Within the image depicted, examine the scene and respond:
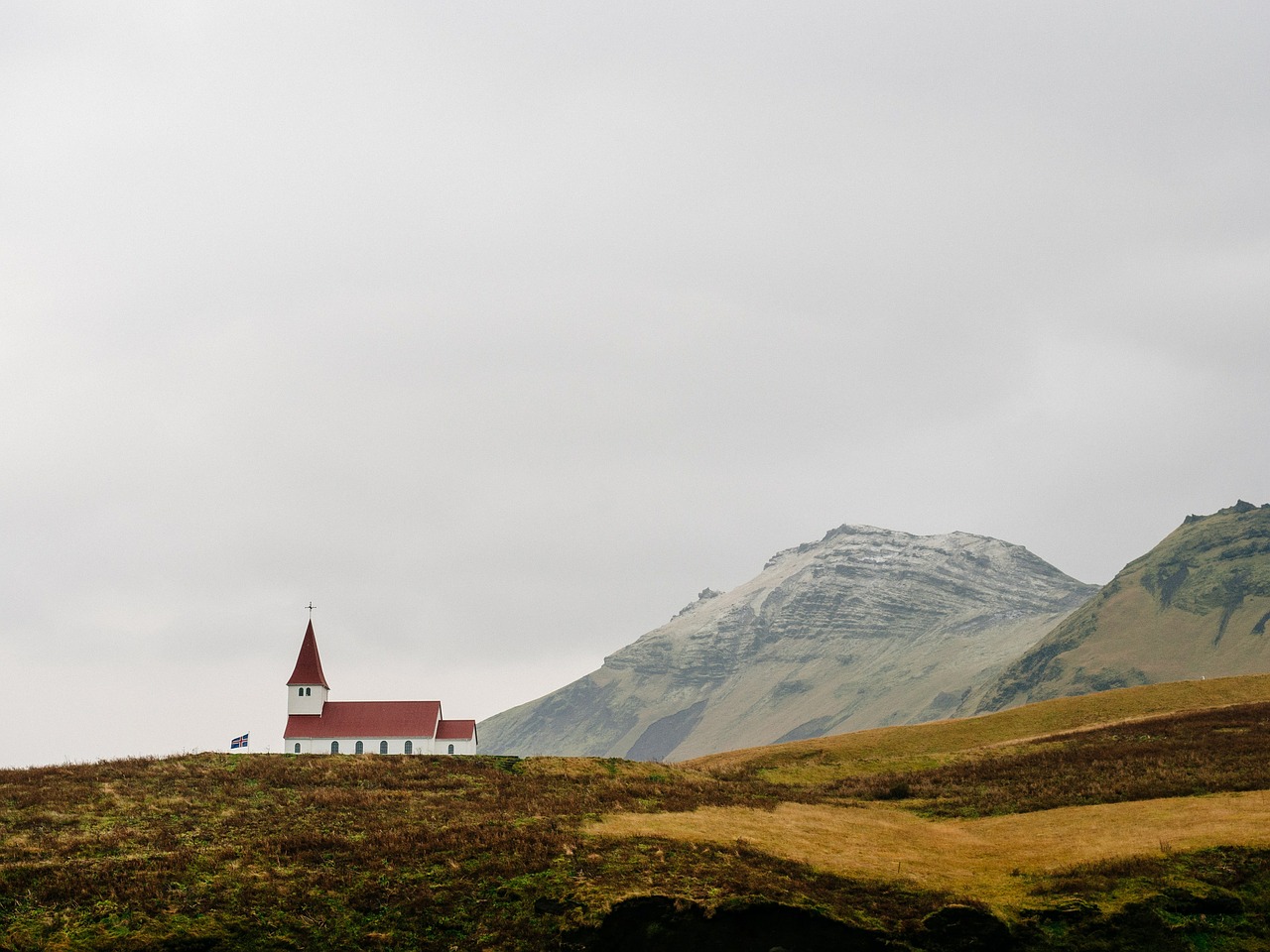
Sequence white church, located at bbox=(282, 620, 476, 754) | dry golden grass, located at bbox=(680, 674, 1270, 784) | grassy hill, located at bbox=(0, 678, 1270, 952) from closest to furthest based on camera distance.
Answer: grassy hill, located at bbox=(0, 678, 1270, 952) < dry golden grass, located at bbox=(680, 674, 1270, 784) < white church, located at bbox=(282, 620, 476, 754)

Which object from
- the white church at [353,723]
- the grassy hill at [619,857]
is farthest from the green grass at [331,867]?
the white church at [353,723]

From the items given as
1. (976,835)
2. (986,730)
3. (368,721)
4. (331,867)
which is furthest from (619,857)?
(368,721)

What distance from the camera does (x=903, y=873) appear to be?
3716cm

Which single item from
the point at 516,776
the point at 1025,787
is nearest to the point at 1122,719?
the point at 1025,787

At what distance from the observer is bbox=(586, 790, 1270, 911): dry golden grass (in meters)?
37.5

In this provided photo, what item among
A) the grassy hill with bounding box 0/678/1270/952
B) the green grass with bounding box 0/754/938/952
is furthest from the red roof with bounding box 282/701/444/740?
A: the green grass with bounding box 0/754/938/952

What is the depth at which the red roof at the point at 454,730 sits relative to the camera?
13400 centimetres

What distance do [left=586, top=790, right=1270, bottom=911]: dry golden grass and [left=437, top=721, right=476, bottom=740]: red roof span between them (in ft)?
296

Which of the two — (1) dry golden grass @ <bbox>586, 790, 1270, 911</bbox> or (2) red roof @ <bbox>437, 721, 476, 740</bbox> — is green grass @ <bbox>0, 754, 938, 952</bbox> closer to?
(1) dry golden grass @ <bbox>586, 790, 1270, 911</bbox>

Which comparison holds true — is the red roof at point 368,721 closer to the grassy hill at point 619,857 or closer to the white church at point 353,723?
the white church at point 353,723

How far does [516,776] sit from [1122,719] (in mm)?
48025

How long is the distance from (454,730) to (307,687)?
723 inches

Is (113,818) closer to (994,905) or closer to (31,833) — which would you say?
(31,833)

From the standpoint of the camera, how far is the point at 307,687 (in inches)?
5202
